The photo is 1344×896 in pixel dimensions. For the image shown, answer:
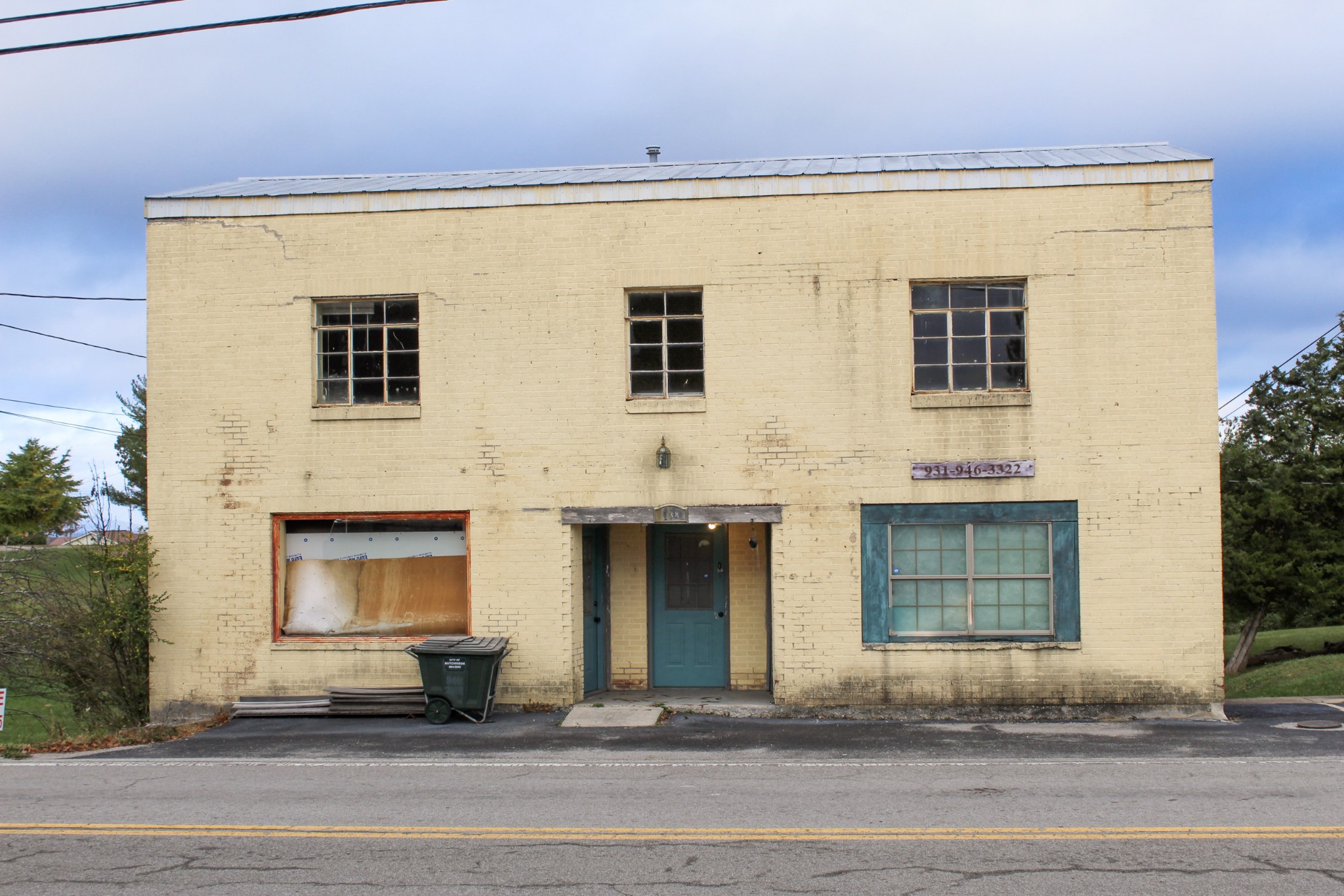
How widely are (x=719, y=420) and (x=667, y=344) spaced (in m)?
1.13

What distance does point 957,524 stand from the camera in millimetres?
12539

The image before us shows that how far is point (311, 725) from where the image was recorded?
12273mm

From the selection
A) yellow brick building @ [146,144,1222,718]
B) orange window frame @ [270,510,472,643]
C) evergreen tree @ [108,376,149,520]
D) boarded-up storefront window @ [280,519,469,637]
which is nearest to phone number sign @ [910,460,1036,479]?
yellow brick building @ [146,144,1222,718]

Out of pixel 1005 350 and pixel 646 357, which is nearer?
pixel 1005 350

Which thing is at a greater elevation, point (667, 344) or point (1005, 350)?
point (667, 344)

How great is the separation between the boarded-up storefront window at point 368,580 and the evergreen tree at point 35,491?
35.2 meters

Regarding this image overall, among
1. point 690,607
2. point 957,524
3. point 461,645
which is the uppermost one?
point 957,524

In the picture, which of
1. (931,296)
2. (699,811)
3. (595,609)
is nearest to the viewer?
(699,811)

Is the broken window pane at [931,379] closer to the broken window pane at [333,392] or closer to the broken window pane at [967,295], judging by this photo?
the broken window pane at [967,295]

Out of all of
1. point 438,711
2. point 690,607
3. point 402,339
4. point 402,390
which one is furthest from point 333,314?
point 690,607

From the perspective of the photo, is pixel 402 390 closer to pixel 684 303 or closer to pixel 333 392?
pixel 333 392

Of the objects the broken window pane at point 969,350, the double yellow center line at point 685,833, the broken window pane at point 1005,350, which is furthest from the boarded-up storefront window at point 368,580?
the broken window pane at point 1005,350

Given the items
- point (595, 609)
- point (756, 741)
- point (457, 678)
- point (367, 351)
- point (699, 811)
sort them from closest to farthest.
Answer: point (699, 811) < point (756, 741) < point (457, 678) < point (367, 351) < point (595, 609)

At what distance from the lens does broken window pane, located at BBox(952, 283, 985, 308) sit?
12.7m
